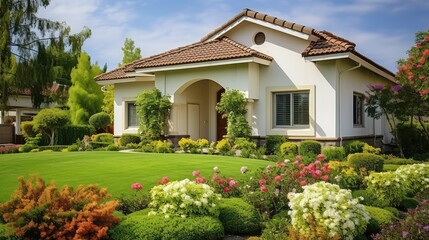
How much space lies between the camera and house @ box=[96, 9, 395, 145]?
17.0 metres

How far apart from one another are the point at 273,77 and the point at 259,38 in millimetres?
2101

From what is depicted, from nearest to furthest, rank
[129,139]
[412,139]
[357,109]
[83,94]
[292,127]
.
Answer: [292,127] → [357,109] → [129,139] → [412,139] → [83,94]

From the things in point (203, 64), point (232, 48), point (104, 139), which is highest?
point (232, 48)

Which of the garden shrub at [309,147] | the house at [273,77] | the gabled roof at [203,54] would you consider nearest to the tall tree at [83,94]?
the gabled roof at [203,54]

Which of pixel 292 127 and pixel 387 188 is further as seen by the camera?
pixel 292 127

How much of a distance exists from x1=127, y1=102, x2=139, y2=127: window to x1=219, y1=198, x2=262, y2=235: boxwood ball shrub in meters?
16.7

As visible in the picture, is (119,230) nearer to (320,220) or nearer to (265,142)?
(320,220)

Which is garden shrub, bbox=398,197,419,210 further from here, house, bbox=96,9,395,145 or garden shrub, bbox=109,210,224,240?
house, bbox=96,9,395,145

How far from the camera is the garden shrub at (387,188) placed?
8750mm

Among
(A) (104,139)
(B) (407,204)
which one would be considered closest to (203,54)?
(A) (104,139)

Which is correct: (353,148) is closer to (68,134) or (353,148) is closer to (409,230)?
(409,230)

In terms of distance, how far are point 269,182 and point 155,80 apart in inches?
524

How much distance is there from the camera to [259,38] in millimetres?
19000

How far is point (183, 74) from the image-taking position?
64.2 feet
